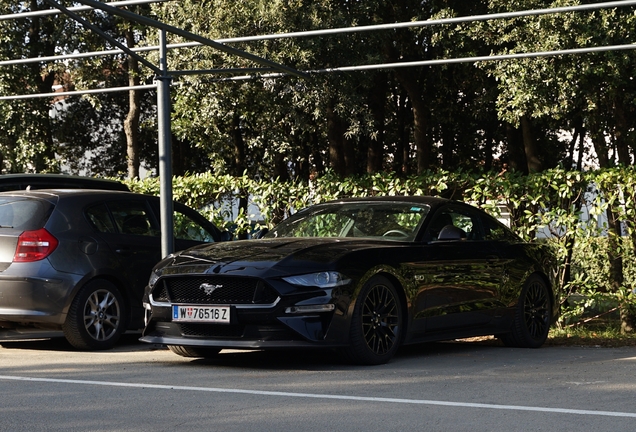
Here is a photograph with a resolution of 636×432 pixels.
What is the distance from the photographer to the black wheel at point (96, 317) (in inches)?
419

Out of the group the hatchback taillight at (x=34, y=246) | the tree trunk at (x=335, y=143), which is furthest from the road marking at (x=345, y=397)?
the tree trunk at (x=335, y=143)

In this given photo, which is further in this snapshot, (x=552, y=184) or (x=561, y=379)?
(x=552, y=184)

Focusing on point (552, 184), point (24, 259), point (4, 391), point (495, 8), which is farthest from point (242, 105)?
point (4, 391)

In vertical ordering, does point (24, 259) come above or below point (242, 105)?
below

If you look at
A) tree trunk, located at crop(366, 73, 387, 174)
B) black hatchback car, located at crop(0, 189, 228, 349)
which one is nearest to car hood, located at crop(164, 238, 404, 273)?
black hatchback car, located at crop(0, 189, 228, 349)

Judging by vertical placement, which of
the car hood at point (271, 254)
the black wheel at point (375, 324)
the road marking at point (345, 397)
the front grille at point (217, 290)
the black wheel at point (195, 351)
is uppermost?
the car hood at point (271, 254)

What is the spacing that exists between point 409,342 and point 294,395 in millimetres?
2365

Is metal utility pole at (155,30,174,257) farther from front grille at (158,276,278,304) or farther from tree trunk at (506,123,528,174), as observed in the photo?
tree trunk at (506,123,528,174)

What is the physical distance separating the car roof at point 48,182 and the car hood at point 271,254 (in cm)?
371

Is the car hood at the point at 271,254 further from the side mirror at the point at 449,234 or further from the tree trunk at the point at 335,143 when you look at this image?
the tree trunk at the point at 335,143

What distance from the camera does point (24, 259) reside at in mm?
10500

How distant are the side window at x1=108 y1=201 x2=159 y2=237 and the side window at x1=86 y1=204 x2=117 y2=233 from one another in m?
0.10

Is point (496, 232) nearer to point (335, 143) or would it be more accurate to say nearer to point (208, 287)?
point (208, 287)

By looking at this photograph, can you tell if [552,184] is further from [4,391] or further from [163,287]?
[4,391]
